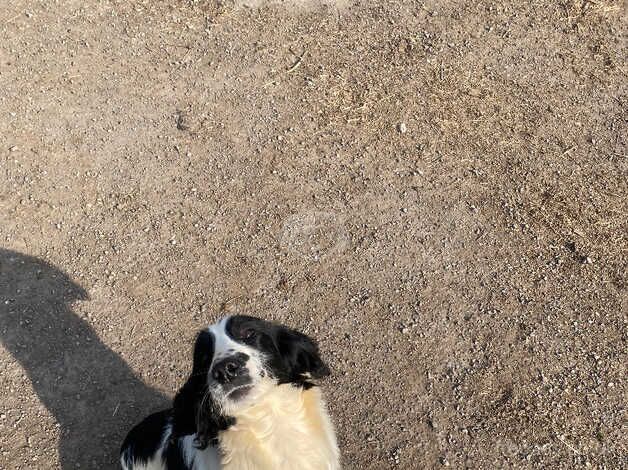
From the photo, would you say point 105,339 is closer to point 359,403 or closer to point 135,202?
point 135,202

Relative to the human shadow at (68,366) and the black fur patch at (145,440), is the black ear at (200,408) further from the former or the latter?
the human shadow at (68,366)

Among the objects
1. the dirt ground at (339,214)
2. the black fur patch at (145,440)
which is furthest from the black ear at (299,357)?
the dirt ground at (339,214)

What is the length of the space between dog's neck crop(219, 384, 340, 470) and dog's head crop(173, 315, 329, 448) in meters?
0.06

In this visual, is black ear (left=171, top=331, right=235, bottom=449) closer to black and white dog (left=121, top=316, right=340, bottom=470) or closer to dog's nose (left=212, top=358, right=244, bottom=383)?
black and white dog (left=121, top=316, right=340, bottom=470)

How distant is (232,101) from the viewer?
7.03 m

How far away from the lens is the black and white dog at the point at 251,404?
3498mm

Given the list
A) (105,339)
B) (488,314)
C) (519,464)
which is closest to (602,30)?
(488,314)

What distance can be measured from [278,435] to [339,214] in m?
2.81

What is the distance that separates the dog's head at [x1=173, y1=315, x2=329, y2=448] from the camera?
347cm

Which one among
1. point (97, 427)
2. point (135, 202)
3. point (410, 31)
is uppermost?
point (410, 31)

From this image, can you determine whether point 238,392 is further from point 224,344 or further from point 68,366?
point 68,366

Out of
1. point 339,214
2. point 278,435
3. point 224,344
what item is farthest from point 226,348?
point 339,214

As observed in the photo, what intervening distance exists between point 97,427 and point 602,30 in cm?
662

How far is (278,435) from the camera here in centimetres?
368
